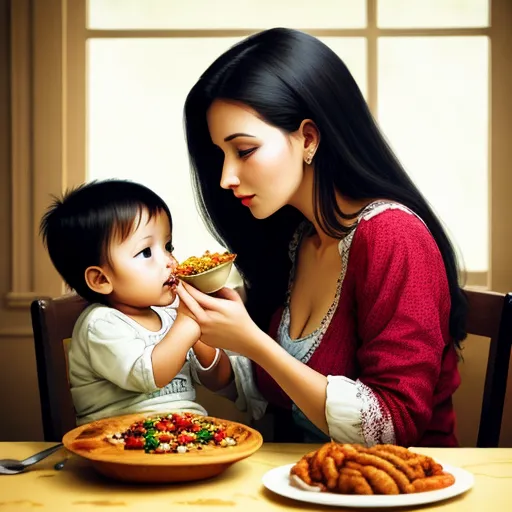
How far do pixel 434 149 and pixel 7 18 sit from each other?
127 centimetres

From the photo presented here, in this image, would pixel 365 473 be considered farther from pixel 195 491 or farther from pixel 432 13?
pixel 432 13

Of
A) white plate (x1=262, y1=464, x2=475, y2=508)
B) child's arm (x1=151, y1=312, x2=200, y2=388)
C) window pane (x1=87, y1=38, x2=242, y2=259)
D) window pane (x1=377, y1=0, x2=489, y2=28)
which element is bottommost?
white plate (x1=262, y1=464, x2=475, y2=508)

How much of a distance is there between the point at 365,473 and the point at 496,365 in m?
0.71

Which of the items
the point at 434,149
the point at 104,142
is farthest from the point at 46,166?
the point at 434,149

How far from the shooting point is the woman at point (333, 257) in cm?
138

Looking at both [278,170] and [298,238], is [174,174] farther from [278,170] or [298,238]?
[278,170]

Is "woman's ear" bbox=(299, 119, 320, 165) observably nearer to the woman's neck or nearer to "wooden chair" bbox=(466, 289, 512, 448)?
the woman's neck

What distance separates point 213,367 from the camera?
1726 millimetres

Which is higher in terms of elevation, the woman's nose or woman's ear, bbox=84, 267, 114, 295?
the woman's nose

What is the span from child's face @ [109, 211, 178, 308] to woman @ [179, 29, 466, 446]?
0.17 m

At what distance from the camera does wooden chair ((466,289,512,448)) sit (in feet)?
5.32

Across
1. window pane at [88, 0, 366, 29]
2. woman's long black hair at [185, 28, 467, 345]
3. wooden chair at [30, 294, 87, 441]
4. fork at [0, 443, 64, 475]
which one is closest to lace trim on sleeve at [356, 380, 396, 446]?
woman's long black hair at [185, 28, 467, 345]

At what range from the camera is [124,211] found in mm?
1579

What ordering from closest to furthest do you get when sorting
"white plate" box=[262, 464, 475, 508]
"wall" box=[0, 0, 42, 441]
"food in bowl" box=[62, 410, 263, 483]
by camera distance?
"white plate" box=[262, 464, 475, 508] → "food in bowl" box=[62, 410, 263, 483] → "wall" box=[0, 0, 42, 441]
